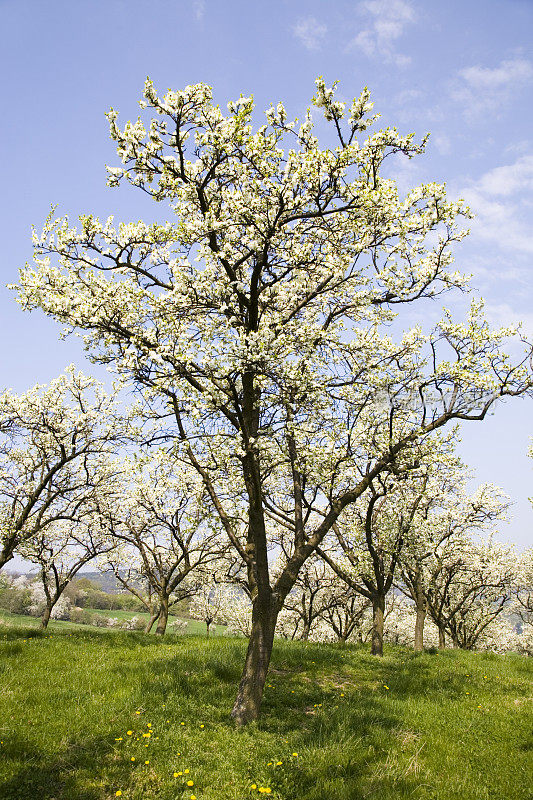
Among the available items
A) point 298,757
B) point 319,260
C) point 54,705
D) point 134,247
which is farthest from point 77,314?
point 298,757

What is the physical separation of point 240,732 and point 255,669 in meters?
1.19

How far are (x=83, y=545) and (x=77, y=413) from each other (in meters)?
9.55

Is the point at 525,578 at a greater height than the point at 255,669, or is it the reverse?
the point at 525,578

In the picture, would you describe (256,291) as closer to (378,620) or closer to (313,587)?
(378,620)

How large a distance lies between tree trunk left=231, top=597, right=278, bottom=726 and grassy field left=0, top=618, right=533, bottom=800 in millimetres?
345

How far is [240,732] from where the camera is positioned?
26.8 feet

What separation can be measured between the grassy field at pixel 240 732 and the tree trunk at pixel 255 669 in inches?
13.6

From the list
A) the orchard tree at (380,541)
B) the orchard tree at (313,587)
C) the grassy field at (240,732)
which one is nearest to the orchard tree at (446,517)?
the orchard tree at (380,541)

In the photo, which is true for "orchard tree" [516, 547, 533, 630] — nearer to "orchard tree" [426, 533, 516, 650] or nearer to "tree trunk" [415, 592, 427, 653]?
"orchard tree" [426, 533, 516, 650]

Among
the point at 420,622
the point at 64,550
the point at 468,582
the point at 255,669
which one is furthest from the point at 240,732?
the point at 468,582

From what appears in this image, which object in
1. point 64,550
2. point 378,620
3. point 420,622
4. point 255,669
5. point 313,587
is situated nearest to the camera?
point 255,669

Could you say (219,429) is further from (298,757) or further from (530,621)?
(530,621)

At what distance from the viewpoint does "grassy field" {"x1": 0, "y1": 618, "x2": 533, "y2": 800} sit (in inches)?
259

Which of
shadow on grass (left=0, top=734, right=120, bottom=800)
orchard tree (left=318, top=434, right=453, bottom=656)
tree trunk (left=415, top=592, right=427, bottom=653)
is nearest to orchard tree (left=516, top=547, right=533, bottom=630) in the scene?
tree trunk (left=415, top=592, right=427, bottom=653)
